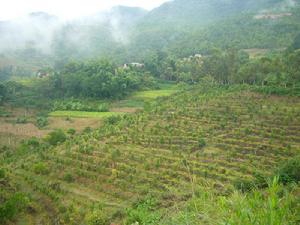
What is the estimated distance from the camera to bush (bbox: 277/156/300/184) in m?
12.3

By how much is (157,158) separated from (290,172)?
24.3 feet

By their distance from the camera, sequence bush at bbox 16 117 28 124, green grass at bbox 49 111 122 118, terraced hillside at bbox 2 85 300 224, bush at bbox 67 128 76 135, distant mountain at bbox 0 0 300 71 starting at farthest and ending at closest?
distant mountain at bbox 0 0 300 71
bush at bbox 16 117 28 124
green grass at bbox 49 111 122 118
bush at bbox 67 128 76 135
terraced hillside at bbox 2 85 300 224

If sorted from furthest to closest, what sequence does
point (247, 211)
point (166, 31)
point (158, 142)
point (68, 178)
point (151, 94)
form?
point (166, 31) < point (151, 94) < point (158, 142) < point (68, 178) < point (247, 211)

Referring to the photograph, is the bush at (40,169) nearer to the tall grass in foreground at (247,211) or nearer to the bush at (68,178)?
the bush at (68,178)

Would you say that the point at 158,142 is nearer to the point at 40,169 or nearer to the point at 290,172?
the point at 40,169

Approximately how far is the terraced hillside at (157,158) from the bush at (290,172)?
179cm

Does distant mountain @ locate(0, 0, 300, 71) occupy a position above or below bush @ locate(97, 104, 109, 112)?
Answer: above

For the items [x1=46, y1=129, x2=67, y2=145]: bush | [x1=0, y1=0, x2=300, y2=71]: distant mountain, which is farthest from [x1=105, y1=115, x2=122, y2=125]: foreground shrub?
[x1=0, y1=0, x2=300, y2=71]: distant mountain

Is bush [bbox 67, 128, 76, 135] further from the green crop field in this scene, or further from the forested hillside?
the green crop field

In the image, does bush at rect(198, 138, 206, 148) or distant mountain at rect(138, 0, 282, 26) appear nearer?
bush at rect(198, 138, 206, 148)

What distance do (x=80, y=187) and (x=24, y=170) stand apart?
4071mm

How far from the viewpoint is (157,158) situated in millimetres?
18500

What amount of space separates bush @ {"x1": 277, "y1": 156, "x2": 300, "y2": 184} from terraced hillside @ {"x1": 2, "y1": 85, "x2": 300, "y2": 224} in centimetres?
179

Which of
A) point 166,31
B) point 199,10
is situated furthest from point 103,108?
point 199,10
